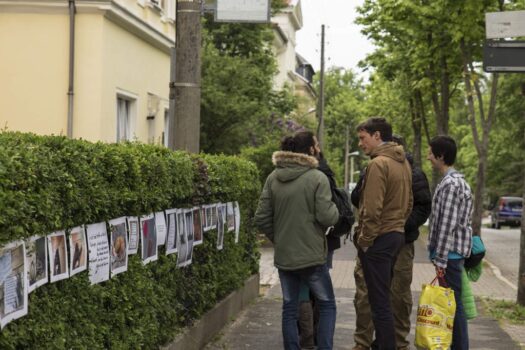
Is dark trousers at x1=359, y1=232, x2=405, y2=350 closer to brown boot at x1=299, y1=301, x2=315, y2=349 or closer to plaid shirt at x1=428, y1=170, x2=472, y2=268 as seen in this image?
plaid shirt at x1=428, y1=170, x2=472, y2=268

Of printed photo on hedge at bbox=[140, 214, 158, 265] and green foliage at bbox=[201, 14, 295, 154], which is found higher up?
green foliage at bbox=[201, 14, 295, 154]

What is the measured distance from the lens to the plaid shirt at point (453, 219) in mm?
7105

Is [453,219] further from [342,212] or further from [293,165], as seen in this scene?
[293,165]

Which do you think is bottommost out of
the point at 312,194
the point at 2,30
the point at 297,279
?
the point at 297,279

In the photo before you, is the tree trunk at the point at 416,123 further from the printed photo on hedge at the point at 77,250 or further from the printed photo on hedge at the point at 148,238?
the printed photo on hedge at the point at 77,250

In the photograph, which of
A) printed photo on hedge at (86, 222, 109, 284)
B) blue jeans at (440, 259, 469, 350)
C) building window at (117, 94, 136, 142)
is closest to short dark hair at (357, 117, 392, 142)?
blue jeans at (440, 259, 469, 350)


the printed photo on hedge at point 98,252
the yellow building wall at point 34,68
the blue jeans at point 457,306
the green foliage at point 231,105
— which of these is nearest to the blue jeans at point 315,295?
the blue jeans at point 457,306

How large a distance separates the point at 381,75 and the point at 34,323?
27.0 meters

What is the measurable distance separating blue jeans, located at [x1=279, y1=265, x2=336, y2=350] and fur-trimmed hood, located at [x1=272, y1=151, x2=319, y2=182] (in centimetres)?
72

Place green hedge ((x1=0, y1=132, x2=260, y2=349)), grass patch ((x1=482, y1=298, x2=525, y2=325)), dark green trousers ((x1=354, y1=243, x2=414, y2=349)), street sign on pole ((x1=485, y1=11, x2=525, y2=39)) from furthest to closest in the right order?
grass patch ((x1=482, y1=298, x2=525, y2=325)) < street sign on pole ((x1=485, y1=11, x2=525, y2=39)) < dark green trousers ((x1=354, y1=243, x2=414, y2=349)) < green hedge ((x1=0, y1=132, x2=260, y2=349))

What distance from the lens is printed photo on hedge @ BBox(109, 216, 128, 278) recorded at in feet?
17.6

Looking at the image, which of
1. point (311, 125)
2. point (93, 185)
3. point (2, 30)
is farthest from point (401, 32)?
point (311, 125)

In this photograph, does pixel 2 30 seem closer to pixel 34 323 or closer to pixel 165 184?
pixel 165 184

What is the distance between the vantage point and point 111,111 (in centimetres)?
1855
